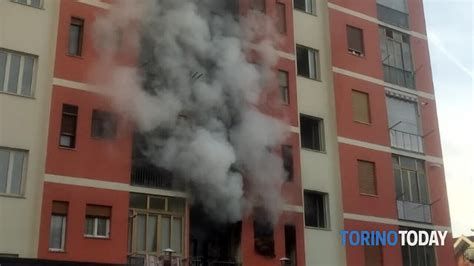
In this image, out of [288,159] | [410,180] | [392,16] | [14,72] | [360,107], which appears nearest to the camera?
[14,72]

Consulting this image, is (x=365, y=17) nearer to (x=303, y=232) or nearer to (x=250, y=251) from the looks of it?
(x=303, y=232)

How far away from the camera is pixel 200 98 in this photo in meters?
19.0

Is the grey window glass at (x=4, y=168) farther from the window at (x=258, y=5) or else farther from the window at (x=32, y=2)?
the window at (x=258, y=5)

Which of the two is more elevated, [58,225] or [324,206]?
[324,206]

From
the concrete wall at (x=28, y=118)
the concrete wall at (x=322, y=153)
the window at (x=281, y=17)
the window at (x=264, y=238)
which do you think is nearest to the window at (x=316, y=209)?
the concrete wall at (x=322, y=153)

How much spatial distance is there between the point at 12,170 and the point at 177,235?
5.08 m

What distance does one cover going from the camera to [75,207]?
16484 millimetres

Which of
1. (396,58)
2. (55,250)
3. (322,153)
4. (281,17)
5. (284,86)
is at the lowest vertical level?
(55,250)

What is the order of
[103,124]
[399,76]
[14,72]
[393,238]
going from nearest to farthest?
[14,72], [103,124], [393,238], [399,76]

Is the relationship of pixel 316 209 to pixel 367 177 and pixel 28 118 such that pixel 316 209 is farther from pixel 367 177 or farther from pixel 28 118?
pixel 28 118

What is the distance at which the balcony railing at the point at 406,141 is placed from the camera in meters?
23.4

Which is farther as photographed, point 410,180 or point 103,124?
point 410,180

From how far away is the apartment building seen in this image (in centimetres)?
1639

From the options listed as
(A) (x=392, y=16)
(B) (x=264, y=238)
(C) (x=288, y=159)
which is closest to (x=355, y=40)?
(A) (x=392, y=16)
